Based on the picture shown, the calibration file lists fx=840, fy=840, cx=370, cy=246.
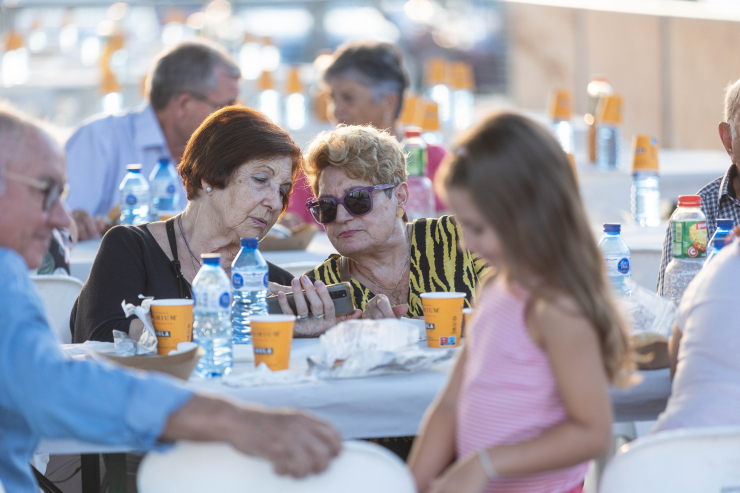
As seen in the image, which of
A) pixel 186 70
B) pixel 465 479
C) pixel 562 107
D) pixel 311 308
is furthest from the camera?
pixel 562 107

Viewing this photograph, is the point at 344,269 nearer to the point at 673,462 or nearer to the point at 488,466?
the point at 488,466

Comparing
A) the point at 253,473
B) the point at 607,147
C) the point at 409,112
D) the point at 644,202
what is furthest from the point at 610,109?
the point at 253,473

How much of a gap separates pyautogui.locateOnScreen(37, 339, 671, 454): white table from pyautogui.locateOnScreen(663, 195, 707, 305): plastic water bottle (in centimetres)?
75

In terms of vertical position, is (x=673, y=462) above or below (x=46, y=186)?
below

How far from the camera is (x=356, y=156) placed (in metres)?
2.66

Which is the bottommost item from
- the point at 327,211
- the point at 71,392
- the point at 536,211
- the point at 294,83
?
the point at 71,392

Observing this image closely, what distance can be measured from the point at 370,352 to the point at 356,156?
3.12 feet

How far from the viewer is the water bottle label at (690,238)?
2.51m

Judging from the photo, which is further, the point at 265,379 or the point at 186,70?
the point at 186,70

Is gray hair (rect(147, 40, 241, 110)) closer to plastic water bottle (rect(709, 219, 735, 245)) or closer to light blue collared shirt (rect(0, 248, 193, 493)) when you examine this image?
plastic water bottle (rect(709, 219, 735, 245))

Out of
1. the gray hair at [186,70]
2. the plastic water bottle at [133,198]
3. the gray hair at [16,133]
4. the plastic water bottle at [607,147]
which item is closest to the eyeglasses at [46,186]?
the gray hair at [16,133]

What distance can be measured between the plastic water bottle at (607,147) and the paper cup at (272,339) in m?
4.81

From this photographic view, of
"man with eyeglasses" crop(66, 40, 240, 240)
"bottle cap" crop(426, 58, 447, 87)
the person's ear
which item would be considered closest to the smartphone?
the person's ear

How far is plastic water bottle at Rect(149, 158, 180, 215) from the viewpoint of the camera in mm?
4348
